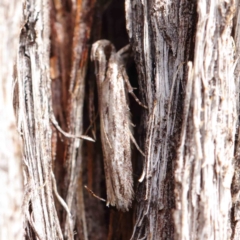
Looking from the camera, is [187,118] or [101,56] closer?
[187,118]

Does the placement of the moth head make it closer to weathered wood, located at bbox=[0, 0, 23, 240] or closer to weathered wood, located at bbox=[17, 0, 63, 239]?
weathered wood, located at bbox=[17, 0, 63, 239]

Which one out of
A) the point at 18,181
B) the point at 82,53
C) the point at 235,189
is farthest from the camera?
the point at 82,53

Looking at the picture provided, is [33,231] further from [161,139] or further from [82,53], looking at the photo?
[82,53]

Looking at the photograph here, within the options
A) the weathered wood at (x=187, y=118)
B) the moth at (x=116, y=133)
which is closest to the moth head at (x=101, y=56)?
the moth at (x=116, y=133)

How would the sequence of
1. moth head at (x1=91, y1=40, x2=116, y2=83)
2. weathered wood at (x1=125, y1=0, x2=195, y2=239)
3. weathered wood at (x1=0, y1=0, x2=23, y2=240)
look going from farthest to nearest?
moth head at (x1=91, y1=40, x2=116, y2=83), weathered wood at (x1=125, y1=0, x2=195, y2=239), weathered wood at (x1=0, y1=0, x2=23, y2=240)

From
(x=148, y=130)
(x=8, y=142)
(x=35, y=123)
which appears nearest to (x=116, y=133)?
(x=148, y=130)

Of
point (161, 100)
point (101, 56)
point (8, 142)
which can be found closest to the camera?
point (8, 142)

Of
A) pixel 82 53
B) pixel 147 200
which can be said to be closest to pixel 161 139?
pixel 147 200

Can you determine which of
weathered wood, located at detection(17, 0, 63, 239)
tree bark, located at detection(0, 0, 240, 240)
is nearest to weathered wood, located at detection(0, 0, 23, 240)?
tree bark, located at detection(0, 0, 240, 240)

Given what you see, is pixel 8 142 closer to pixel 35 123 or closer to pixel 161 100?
pixel 35 123
